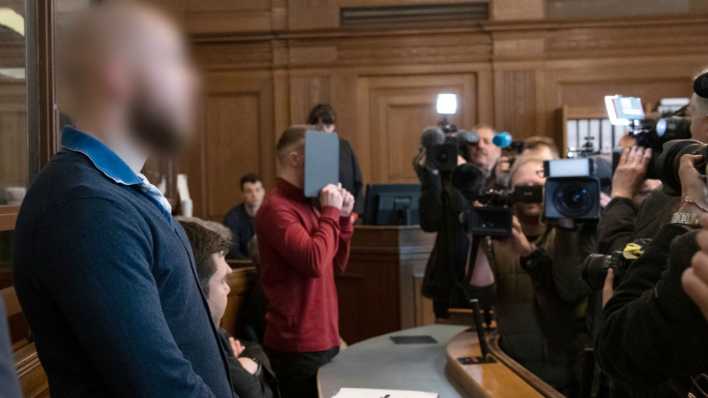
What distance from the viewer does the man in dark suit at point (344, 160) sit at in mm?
5688

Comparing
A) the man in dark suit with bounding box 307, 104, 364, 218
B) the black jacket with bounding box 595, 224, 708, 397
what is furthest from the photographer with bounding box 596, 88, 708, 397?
the man in dark suit with bounding box 307, 104, 364, 218

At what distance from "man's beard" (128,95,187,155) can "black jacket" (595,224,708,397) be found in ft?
2.30

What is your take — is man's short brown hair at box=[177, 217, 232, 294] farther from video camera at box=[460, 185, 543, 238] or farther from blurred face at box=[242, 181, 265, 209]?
blurred face at box=[242, 181, 265, 209]

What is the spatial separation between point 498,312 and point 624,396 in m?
1.33

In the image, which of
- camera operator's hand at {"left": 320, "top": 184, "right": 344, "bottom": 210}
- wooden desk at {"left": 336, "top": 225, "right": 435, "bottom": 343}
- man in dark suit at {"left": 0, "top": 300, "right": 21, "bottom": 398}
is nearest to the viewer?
man in dark suit at {"left": 0, "top": 300, "right": 21, "bottom": 398}

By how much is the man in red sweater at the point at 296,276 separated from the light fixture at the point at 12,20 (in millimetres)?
1106

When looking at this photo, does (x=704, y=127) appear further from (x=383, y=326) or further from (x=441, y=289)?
(x=383, y=326)

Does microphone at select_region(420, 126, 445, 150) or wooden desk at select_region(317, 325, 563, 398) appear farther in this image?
microphone at select_region(420, 126, 445, 150)

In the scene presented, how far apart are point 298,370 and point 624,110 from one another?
4.66 feet

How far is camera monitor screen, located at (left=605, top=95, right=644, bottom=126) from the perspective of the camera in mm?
2146

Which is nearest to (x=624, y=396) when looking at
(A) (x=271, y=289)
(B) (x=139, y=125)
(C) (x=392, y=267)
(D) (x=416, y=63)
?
(B) (x=139, y=125)

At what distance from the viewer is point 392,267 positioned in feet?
16.0

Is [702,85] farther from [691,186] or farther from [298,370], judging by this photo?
[298,370]

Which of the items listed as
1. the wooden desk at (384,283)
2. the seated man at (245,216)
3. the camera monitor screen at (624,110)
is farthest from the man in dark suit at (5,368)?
the seated man at (245,216)
